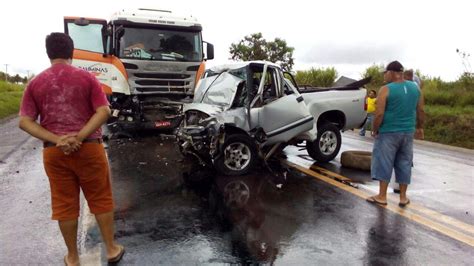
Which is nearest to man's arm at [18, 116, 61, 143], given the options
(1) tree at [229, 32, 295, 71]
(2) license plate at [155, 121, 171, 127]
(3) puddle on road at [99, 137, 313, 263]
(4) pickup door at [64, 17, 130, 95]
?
(3) puddle on road at [99, 137, 313, 263]

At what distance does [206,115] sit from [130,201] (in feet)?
7.59

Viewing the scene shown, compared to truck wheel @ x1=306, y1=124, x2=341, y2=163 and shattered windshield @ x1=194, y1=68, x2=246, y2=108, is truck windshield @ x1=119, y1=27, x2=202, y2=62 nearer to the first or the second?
shattered windshield @ x1=194, y1=68, x2=246, y2=108

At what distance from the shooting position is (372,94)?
1395cm

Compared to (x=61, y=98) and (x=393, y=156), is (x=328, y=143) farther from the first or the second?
→ (x=61, y=98)

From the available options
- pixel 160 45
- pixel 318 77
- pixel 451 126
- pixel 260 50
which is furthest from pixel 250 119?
pixel 260 50

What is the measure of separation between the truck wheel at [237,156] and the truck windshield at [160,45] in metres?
5.60

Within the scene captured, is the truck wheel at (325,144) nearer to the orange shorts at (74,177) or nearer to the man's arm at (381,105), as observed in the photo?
the man's arm at (381,105)

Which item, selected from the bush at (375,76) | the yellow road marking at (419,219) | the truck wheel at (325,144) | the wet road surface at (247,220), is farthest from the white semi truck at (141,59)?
the bush at (375,76)

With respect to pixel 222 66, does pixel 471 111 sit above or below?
below

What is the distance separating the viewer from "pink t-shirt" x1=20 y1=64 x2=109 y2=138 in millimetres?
3275

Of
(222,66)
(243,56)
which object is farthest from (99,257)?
(243,56)

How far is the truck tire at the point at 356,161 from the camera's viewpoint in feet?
25.0

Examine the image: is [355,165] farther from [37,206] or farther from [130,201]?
[37,206]

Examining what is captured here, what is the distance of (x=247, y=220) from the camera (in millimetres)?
4758
